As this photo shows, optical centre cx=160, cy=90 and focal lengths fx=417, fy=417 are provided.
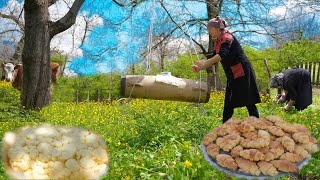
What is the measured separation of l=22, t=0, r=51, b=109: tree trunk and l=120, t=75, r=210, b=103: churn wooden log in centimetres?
614

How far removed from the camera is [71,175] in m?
1.56

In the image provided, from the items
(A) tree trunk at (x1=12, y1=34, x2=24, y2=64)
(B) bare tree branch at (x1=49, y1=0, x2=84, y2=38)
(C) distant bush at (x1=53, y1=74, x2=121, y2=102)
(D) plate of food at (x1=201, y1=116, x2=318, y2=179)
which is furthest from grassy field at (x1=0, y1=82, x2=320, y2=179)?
(A) tree trunk at (x1=12, y1=34, x2=24, y2=64)

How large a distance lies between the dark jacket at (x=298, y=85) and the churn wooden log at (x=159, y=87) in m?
3.30

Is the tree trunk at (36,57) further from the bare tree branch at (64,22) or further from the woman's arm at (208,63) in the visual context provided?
the woman's arm at (208,63)

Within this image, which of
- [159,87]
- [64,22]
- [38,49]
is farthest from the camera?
[64,22]

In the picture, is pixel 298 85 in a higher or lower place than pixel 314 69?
lower

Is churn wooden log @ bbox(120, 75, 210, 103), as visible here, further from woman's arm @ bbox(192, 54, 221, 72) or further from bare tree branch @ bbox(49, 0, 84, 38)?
bare tree branch @ bbox(49, 0, 84, 38)

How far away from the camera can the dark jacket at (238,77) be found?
15.4ft

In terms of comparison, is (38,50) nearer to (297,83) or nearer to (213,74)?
(213,74)

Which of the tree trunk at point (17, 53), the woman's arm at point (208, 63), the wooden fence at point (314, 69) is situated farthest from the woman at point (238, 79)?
the tree trunk at point (17, 53)

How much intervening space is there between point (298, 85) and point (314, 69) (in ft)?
25.6

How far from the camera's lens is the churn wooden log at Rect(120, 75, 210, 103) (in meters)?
4.50

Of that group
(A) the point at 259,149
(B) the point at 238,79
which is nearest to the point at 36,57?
(B) the point at 238,79

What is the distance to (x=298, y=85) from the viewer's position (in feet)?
24.9
